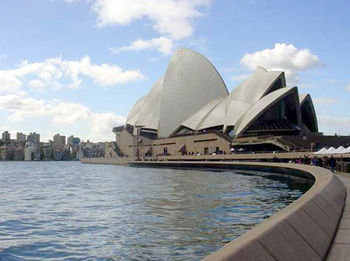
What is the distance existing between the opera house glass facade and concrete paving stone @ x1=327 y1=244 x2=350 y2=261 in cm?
5928

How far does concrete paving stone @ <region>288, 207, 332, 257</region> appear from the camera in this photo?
4.79m

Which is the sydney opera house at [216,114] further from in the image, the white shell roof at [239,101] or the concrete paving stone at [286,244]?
the concrete paving stone at [286,244]

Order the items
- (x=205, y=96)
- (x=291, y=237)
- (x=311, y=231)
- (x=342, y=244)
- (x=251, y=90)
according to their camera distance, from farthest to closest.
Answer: (x=205, y=96)
(x=251, y=90)
(x=342, y=244)
(x=311, y=231)
(x=291, y=237)

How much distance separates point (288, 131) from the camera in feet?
219

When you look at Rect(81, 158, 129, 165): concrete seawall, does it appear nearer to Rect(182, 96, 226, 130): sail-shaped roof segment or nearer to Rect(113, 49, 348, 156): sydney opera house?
Rect(113, 49, 348, 156): sydney opera house

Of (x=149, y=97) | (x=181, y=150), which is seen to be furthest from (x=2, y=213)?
(x=149, y=97)

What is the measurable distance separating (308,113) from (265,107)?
598 inches

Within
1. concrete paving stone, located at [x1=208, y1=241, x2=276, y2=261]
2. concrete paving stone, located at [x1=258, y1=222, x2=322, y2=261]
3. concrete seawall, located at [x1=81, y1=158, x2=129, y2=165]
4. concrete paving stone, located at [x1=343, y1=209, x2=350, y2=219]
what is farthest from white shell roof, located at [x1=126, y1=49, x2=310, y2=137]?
concrete paving stone, located at [x1=208, y1=241, x2=276, y2=261]

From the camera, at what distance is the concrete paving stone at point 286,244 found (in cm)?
381

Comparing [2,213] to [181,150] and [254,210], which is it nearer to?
[254,210]

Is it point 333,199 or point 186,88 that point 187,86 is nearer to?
point 186,88

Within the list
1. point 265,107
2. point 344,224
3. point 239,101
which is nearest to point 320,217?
point 344,224

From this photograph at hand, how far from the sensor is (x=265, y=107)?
63156 millimetres

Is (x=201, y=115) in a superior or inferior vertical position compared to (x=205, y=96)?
inferior
